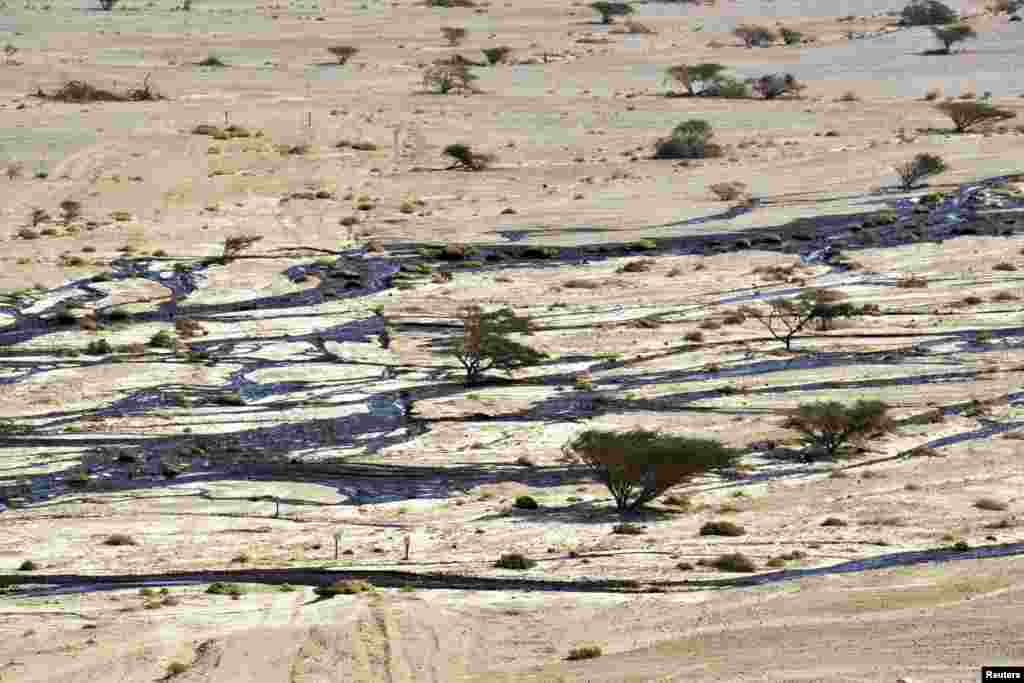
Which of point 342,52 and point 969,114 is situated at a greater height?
point 342,52

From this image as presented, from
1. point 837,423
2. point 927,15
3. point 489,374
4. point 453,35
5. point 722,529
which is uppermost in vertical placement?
point 927,15

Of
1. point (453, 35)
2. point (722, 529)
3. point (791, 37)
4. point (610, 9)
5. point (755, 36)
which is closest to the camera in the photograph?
point (722, 529)

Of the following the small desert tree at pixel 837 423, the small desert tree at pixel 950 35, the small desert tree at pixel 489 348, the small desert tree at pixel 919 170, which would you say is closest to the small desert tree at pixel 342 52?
the small desert tree at pixel 950 35

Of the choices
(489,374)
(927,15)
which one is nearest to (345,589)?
(489,374)

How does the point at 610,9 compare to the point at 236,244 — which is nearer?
the point at 236,244

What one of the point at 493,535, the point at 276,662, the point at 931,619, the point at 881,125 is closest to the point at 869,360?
the point at 493,535

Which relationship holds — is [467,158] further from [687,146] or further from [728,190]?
[728,190]

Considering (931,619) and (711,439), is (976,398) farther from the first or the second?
(931,619)
